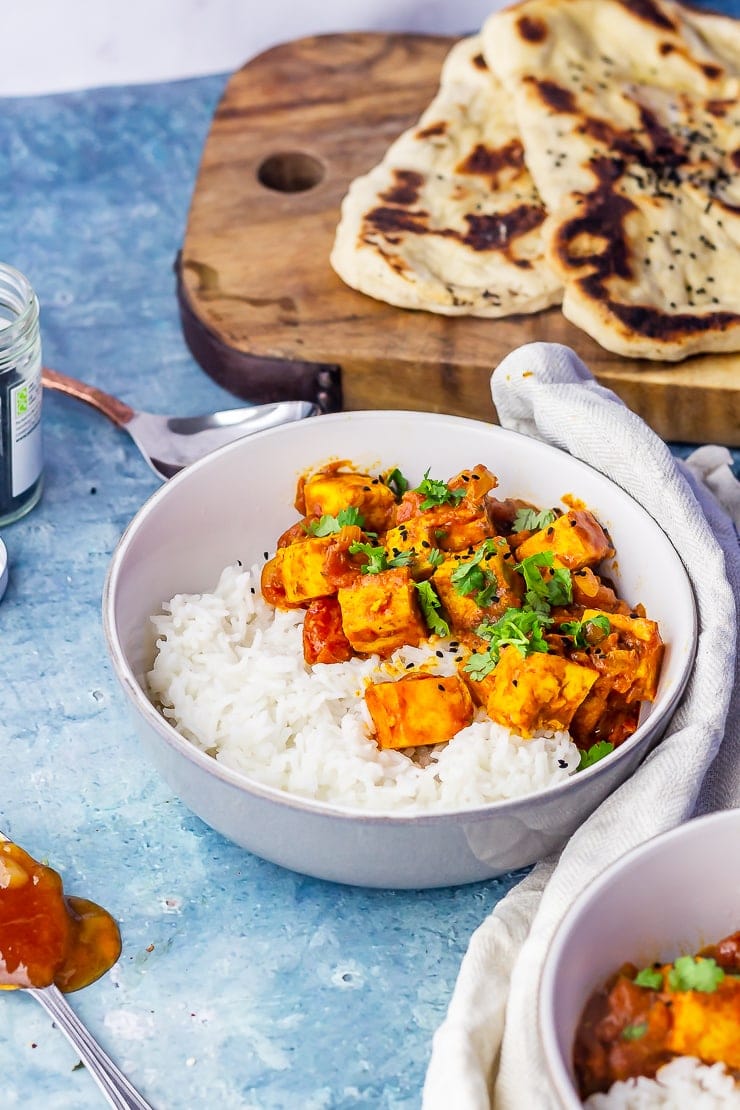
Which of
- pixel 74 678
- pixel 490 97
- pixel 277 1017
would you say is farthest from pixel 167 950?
pixel 490 97

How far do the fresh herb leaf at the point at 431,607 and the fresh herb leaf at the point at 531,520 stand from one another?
33 centimetres

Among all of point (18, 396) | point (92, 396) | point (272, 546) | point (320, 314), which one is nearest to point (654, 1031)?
point (272, 546)

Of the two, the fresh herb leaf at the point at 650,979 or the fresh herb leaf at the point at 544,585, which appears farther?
the fresh herb leaf at the point at 544,585

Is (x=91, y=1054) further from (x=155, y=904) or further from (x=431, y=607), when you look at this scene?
(x=431, y=607)

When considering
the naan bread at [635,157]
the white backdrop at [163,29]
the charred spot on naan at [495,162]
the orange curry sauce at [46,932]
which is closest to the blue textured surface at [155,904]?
the orange curry sauce at [46,932]

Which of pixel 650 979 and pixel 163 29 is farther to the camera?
pixel 163 29

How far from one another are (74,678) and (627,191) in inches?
78.1

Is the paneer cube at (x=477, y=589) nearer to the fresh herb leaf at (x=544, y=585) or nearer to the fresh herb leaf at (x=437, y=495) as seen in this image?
the fresh herb leaf at (x=544, y=585)

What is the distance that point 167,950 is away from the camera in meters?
2.41

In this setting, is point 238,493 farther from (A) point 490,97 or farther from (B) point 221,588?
(A) point 490,97

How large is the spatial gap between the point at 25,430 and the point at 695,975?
79.4 inches

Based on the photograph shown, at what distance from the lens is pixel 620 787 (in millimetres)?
2467

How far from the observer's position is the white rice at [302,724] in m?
2.39

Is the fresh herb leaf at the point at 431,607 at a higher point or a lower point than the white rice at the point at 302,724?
higher
